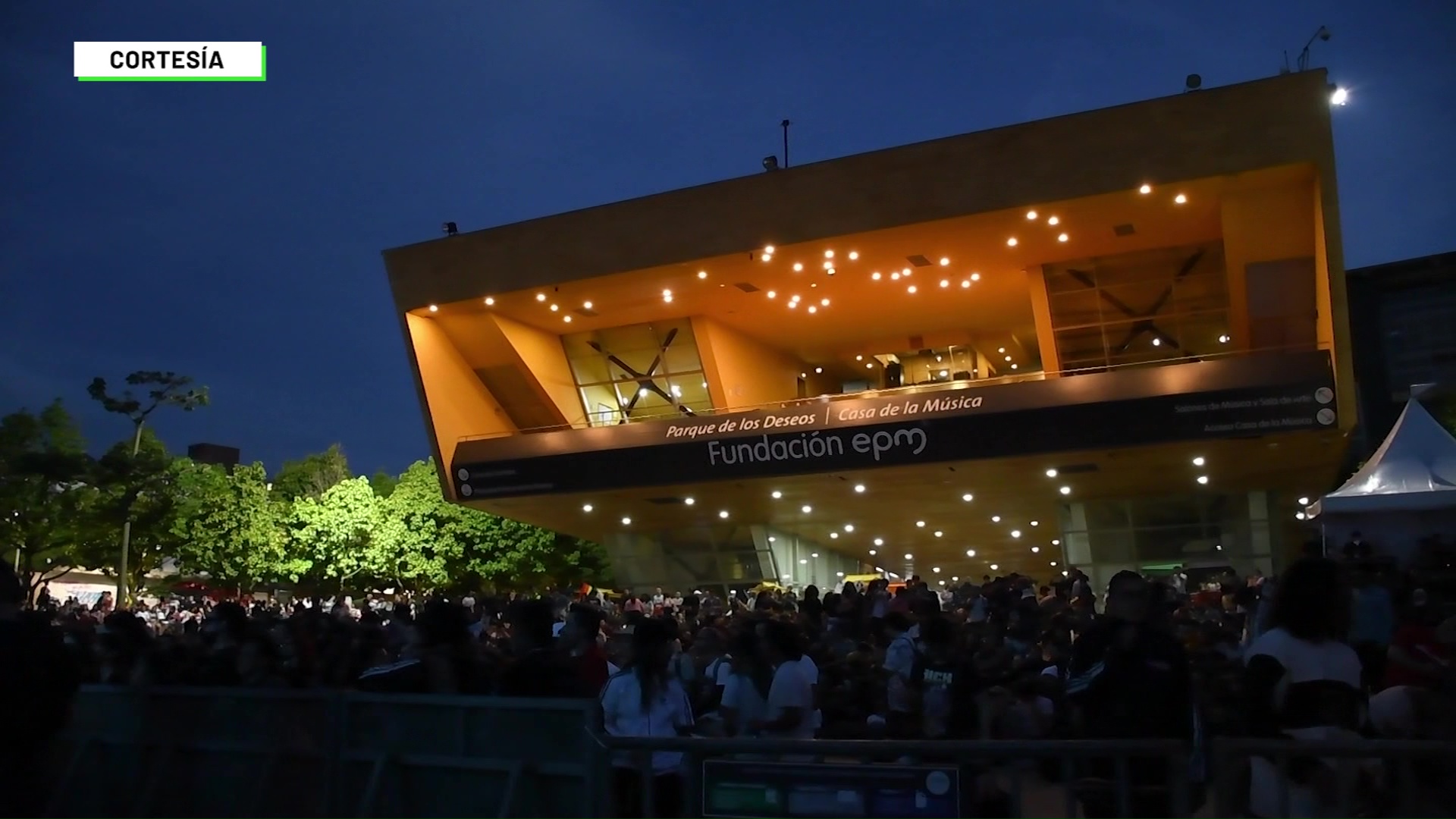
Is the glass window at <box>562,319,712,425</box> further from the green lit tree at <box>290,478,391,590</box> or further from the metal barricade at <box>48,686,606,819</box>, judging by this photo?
the metal barricade at <box>48,686,606,819</box>

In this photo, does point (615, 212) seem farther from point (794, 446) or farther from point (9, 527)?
point (9, 527)

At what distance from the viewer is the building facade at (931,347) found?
21.9m

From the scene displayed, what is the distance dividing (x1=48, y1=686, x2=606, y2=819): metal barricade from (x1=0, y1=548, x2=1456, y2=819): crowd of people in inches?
10.9

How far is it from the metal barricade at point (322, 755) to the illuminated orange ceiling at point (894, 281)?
18782mm

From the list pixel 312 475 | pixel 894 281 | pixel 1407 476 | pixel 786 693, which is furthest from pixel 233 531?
pixel 786 693

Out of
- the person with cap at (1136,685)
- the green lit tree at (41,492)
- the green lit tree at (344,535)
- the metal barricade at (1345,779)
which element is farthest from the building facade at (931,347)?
the green lit tree at (41,492)

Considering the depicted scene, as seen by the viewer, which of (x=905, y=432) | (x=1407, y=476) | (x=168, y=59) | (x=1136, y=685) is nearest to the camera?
(x=1136, y=685)

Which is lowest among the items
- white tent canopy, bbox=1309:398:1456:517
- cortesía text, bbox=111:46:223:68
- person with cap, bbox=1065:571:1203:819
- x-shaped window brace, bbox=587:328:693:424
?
person with cap, bbox=1065:571:1203:819

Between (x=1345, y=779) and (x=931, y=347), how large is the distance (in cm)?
3091

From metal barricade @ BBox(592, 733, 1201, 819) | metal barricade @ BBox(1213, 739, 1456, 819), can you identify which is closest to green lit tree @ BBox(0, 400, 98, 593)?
metal barricade @ BBox(592, 733, 1201, 819)

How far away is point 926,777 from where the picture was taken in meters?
4.01

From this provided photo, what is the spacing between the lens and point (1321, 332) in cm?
2192

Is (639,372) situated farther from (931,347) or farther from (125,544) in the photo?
(125,544)

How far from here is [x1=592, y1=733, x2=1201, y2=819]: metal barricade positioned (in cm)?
379
